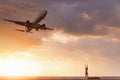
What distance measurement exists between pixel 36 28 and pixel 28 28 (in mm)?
4104

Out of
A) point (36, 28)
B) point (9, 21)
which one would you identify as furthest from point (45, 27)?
point (9, 21)

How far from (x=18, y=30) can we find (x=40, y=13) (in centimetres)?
1280

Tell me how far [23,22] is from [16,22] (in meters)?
2.55

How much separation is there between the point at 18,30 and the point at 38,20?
13.4 meters

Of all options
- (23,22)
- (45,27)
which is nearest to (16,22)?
(23,22)

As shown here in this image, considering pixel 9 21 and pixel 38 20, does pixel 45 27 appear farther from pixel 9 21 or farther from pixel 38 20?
pixel 9 21

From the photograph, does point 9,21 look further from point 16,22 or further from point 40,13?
point 40,13

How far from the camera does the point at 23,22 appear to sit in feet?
424

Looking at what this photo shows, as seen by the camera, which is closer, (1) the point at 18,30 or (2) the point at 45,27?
(2) the point at 45,27

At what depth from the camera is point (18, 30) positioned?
13838cm

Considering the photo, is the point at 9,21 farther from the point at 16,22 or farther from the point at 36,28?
the point at 36,28

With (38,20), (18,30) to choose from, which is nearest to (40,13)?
(38,20)

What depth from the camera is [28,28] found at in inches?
5089

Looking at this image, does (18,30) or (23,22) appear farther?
(18,30)
